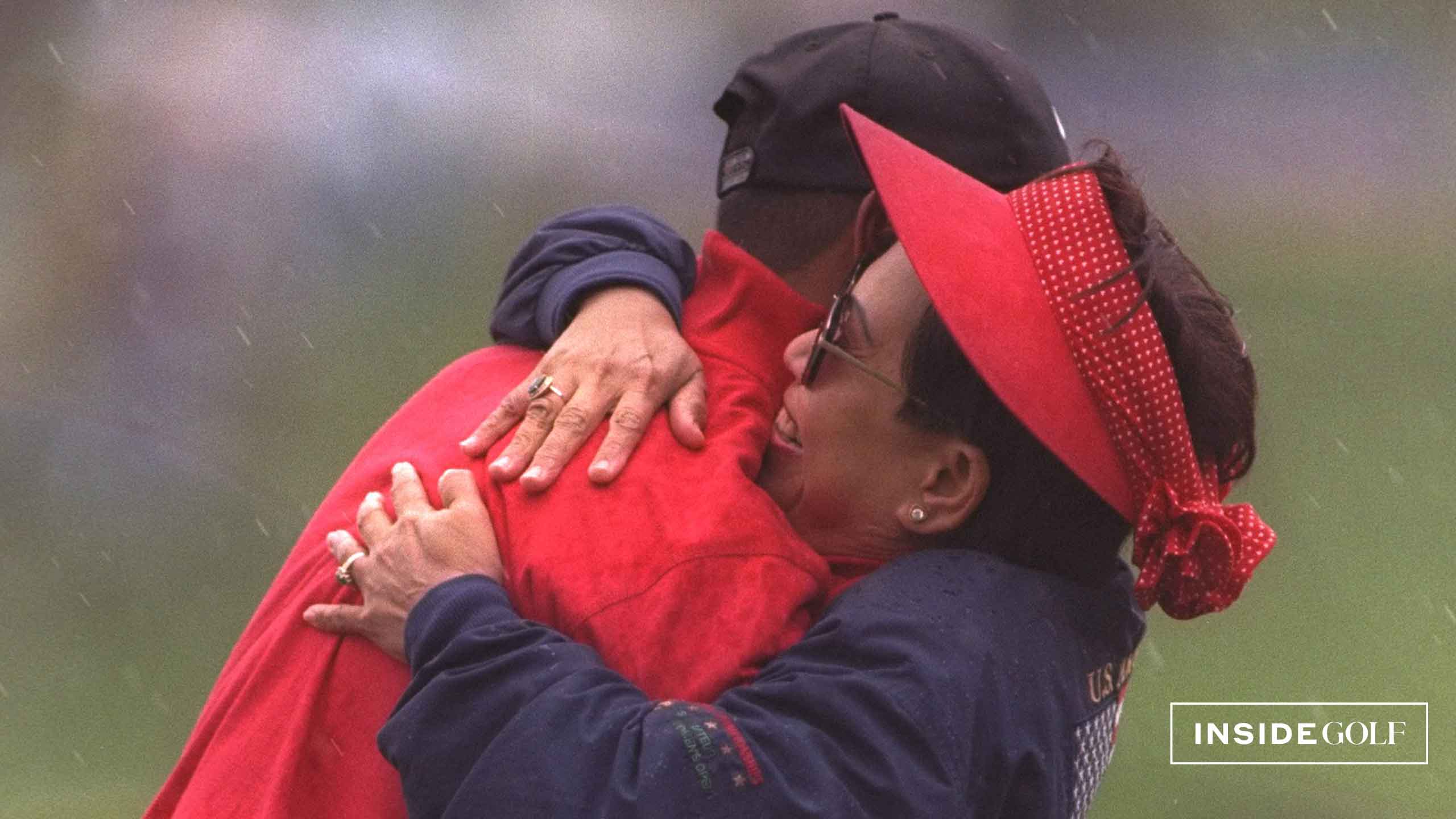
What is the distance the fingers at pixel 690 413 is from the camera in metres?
1.75

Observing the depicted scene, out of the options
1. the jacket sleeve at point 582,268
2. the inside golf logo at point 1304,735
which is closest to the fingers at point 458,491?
the jacket sleeve at point 582,268

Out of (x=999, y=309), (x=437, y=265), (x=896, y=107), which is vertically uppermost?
(x=896, y=107)

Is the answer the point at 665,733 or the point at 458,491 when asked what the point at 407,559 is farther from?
the point at 665,733

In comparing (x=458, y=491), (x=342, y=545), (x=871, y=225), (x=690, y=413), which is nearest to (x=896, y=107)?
(x=871, y=225)

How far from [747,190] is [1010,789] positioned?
30.3 inches

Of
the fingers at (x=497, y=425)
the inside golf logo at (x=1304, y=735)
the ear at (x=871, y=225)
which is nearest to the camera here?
the fingers at (x=497, y=425)

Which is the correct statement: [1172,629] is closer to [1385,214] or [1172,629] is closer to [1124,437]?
[1385,214]

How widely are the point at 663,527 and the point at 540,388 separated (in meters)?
0.28

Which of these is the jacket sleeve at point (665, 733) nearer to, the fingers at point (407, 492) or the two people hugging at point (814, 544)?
the two people hugging at point (814, 544)

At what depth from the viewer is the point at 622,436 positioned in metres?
1.75

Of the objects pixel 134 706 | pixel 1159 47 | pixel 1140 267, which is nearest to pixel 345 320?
pixel 134 706

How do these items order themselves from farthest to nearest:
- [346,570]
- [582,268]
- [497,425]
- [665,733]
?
[582,268] < [497,425] < [346,570] < [665,733]

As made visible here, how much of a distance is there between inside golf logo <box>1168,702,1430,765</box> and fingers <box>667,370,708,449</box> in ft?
12.3

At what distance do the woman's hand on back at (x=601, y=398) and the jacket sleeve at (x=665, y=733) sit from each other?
22cm
